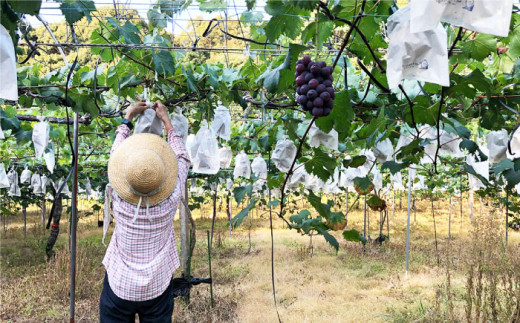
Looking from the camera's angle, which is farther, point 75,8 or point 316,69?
point 75,8

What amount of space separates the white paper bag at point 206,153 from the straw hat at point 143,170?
2.09 ft

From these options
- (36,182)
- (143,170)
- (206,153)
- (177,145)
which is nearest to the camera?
(143,170)

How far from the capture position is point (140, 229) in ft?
6.09

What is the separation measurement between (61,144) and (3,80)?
4.69 m

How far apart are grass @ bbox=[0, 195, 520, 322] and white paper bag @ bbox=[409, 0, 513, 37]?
2.46 meters

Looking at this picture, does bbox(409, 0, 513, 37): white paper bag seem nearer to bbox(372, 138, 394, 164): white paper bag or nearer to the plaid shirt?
the plaid shirt

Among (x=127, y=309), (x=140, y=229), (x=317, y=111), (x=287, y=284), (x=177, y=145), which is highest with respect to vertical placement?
(x=317, y=111)

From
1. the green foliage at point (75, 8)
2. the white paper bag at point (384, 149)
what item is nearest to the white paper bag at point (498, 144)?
the white paper bag at point (384, 149)

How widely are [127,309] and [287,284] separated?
4.45 meters

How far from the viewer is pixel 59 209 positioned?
22.6 feet

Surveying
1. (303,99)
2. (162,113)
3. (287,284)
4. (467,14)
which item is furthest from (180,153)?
(287,284)

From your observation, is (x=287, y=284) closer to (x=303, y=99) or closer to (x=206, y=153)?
(x=206, y=153)

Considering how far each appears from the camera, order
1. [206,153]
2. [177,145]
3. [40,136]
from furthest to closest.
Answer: [40,136]
[206,153]
[177,145]

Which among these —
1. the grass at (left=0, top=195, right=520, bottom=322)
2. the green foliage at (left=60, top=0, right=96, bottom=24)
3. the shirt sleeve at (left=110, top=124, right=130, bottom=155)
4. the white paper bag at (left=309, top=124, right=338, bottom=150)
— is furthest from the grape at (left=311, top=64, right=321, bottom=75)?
the grass at (left=0, top=195, right=520, bottom=322)
